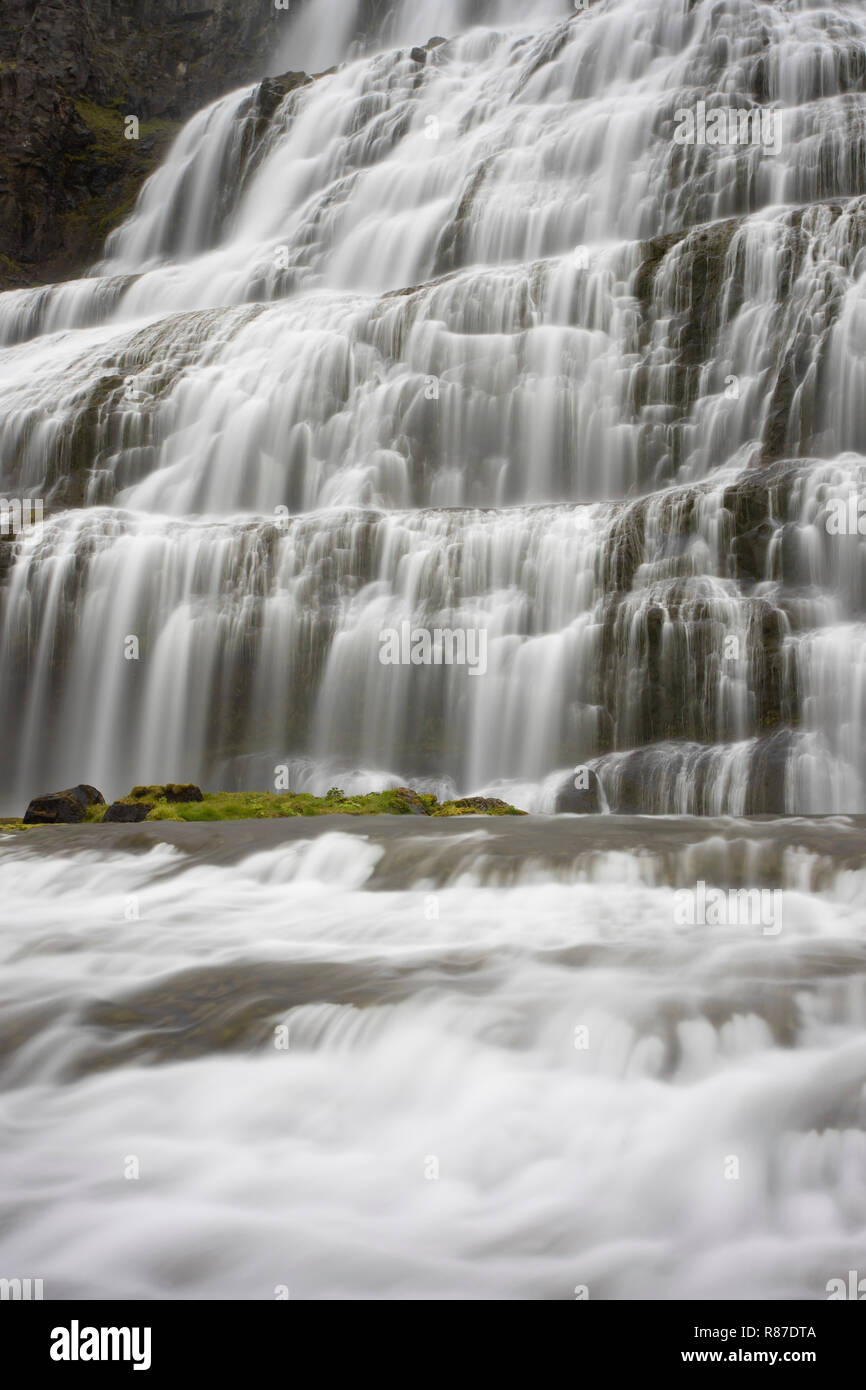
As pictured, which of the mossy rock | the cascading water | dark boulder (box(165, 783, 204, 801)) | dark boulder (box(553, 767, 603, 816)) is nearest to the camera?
the cascading water

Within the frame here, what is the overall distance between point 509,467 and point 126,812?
30.4 feet

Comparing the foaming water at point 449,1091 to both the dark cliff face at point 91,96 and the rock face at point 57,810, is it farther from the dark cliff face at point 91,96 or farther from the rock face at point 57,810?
the dark cliff face at point 91,96

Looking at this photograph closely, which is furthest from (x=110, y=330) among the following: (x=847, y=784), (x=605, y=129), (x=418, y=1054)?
(x=418, y=1054)

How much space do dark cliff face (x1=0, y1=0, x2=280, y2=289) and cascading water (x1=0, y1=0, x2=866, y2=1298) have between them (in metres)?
4.44

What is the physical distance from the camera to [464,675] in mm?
13141

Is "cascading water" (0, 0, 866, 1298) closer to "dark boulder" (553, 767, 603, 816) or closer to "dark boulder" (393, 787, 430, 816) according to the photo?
"dark boulder" (553, 767, 603, 816)

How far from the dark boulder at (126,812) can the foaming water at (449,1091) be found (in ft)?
10.9

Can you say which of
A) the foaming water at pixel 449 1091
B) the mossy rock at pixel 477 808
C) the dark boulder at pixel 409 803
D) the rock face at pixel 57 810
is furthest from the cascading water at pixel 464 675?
the rock face at pixel 57 810

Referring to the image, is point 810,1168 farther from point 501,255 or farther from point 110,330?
point 110,330

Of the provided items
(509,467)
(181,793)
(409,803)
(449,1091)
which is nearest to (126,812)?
(181,793)

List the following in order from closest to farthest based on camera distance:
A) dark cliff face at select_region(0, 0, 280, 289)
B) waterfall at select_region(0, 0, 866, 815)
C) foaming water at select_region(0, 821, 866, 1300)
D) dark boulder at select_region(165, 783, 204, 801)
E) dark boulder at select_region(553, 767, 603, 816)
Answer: foaming water at select_region(0, 821, 866, 1300), dark boulder at select_region(165, 783, 204, 801), dark boulder at select_region(553, 767, 603, 816), waterfall at select_region(0, 0, 866, 815), dark cliff face at select_region(0, 0, 280, 289)

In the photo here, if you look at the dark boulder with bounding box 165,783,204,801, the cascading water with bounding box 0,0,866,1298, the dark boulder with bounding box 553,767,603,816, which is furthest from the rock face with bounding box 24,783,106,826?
the dark boulder with bounding box 553,767,603,816

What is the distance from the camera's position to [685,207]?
21.3 metres

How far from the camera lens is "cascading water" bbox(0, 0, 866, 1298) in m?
3.75
